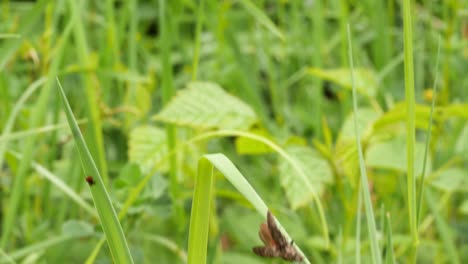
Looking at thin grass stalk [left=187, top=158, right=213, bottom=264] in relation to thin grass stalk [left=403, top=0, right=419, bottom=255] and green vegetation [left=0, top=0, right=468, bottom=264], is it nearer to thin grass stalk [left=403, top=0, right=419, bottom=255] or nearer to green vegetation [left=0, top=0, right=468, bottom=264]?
green vegetation [left=0, top=0, right=468, bottom=264]

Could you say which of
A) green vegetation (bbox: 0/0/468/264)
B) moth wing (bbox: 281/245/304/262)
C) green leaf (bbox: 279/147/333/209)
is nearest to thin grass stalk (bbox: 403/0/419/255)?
green vegetation (bbox: 0/0/468/264)

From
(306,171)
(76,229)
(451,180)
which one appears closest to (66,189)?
(76,229)

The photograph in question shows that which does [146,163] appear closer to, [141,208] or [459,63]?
[141,208]

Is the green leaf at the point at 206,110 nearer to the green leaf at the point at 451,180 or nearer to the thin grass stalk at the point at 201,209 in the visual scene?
the green leaf at the point at 451,180

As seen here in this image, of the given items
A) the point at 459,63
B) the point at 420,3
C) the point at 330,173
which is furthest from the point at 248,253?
the point at 420,3

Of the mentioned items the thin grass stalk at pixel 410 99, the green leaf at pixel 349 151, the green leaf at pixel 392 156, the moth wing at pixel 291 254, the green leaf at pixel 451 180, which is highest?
the thin grass stalk at pixel 410 99

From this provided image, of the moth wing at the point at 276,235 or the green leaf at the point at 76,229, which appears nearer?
the moth wing at the point at 276,235

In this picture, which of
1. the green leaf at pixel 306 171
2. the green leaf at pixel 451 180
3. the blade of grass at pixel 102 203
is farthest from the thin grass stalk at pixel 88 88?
the green leaf at pixel 451 180
